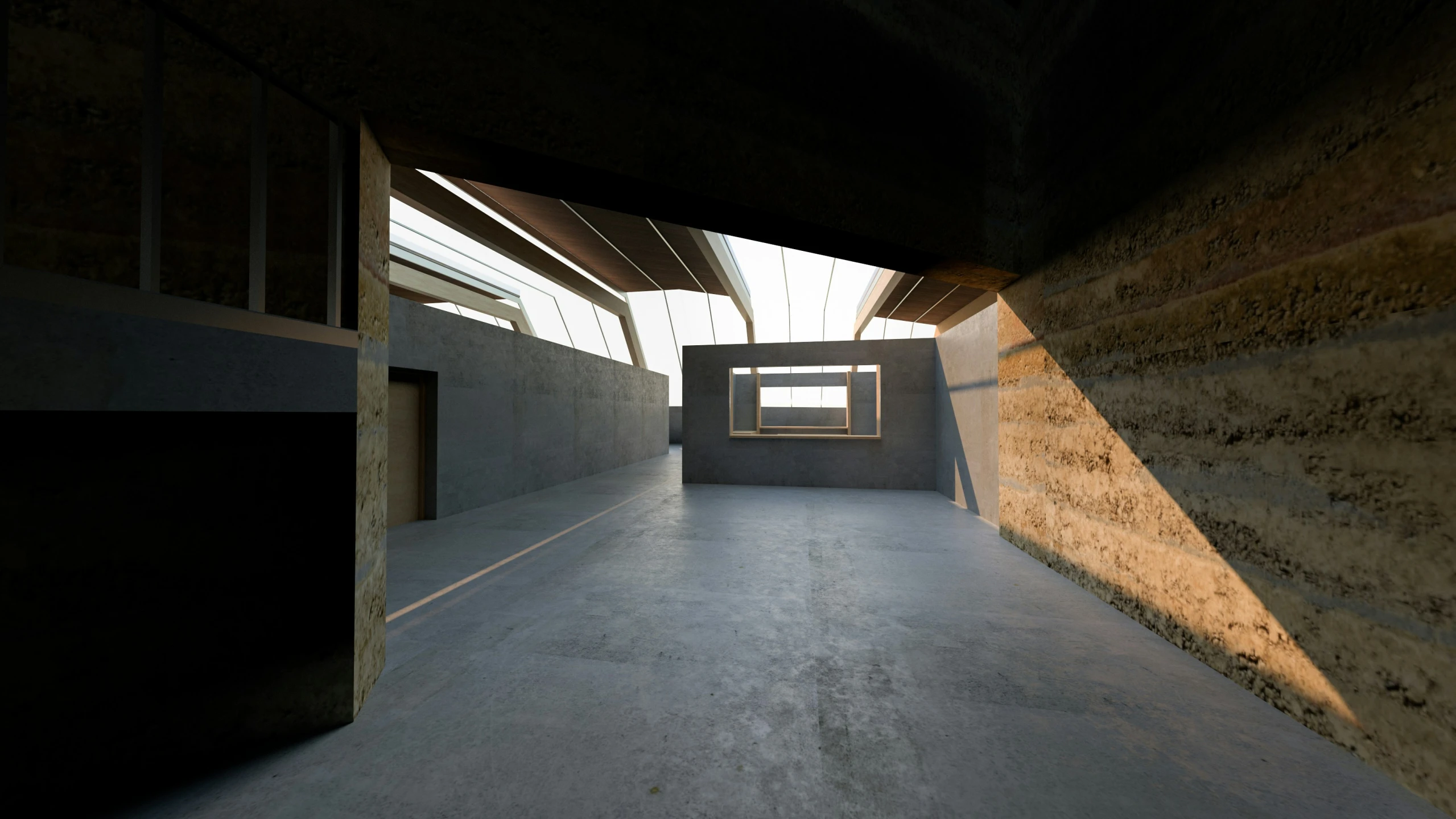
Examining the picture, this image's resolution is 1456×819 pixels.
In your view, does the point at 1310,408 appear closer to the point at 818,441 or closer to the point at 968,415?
the point at 968,415

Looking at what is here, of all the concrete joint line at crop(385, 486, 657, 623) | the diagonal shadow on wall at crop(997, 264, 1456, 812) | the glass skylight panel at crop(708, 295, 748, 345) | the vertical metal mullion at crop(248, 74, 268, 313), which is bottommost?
the concrete joint line at crop(385, 486, 657, 623)

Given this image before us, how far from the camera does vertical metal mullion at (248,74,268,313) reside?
7.09 feet

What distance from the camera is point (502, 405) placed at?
8672 millimetres

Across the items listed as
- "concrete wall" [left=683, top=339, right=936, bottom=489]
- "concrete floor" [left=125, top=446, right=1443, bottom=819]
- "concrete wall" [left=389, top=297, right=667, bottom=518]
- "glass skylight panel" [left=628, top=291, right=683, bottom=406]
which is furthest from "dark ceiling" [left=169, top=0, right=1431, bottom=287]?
"glass skylight panel" [left=628, top=291, right=683, bottom=406]

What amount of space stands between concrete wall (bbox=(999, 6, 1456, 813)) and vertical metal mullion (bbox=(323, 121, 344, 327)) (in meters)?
5.24

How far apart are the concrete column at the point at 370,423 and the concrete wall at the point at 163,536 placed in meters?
0.09

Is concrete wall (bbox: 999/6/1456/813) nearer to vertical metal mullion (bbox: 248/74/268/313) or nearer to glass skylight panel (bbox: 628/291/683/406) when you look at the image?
vertical metal mullion (bbox: 248/74/268/313)

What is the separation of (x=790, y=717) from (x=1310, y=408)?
3300 millimetres

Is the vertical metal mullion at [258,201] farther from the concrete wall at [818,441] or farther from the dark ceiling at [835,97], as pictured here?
the concrete wall at [818,441]

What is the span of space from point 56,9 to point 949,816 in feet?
17.0

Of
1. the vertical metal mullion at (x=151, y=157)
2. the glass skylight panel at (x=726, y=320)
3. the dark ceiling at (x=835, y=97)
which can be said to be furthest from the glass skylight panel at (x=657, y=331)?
the vertical metal mullion at (x=151, y=157)

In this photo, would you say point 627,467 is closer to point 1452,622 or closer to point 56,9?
point 56,9

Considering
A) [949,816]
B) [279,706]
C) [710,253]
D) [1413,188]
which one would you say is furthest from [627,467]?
[1413,188]

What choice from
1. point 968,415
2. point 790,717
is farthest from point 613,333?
point 790,717
